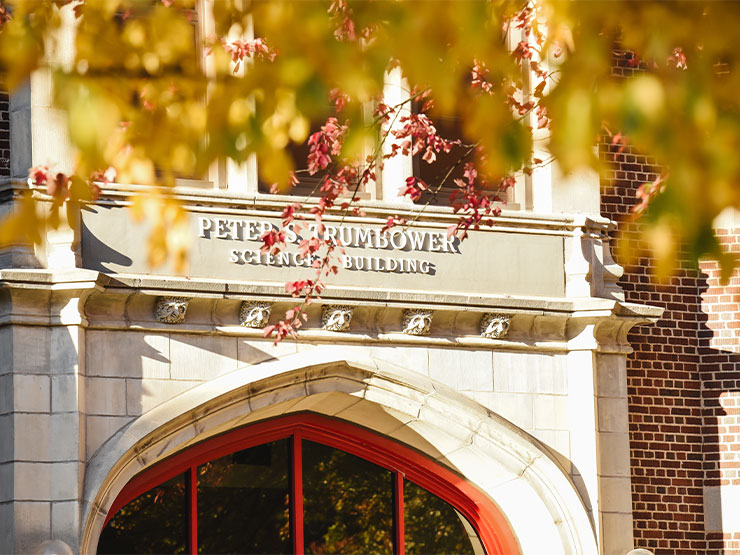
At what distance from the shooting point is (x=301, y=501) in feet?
39.1

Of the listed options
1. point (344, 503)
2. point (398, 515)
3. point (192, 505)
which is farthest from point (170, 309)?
point (398, 515)

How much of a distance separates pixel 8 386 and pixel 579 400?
455cm

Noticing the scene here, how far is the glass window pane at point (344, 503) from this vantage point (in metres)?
12.0

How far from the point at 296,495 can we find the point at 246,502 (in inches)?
16.7

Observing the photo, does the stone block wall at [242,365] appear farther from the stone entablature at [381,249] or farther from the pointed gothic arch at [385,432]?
the stone entablature at [381,249]

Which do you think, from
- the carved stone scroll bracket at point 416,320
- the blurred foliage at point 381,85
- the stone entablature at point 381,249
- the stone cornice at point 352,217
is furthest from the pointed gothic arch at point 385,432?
the blurred foliage at point 381,85

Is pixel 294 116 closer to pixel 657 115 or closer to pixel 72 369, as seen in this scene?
pixel 657 115

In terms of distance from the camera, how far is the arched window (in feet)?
37.5

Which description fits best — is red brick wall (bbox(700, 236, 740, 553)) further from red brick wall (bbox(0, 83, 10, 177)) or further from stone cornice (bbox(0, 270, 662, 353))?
red brick wall (bbox(0, 83, 10, 177))

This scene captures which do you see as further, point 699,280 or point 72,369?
point 699,280

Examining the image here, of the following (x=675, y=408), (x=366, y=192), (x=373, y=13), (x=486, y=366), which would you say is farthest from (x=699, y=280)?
(x=373, y=13)

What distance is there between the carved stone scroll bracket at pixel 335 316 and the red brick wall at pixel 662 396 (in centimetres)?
270

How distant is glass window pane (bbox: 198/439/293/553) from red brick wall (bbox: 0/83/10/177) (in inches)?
112

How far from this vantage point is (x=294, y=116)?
4898 mm
